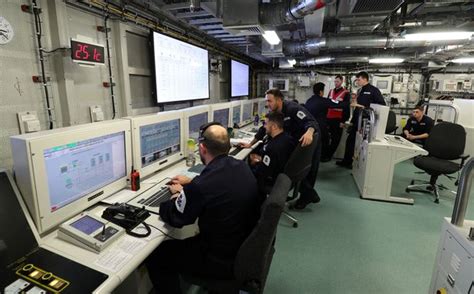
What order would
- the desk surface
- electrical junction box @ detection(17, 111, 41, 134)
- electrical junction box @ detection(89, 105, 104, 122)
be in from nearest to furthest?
the desk surface
electrical junction box @ detection(17, 111, 41, 134)
electrical junction box @ detection(89, 105, 104, 122)

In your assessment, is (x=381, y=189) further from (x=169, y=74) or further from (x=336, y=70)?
(x=336, y=70)

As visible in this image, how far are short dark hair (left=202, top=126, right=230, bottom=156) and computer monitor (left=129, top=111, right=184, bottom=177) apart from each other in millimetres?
599

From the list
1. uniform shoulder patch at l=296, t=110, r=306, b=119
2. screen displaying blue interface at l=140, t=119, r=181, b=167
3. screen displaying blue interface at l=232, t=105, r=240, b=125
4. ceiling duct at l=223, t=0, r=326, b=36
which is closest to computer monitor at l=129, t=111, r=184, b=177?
screen displaying blue interface at l=140, t=119, r=181, b=167

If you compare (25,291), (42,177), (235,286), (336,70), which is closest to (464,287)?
(235,286)

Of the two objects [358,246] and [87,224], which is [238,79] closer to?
[358,246]

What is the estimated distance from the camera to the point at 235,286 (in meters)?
1.27

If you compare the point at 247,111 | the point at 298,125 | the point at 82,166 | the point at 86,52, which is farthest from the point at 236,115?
the point at 82,166

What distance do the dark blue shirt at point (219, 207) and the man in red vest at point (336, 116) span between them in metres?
3.90

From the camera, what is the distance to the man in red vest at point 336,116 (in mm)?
4902

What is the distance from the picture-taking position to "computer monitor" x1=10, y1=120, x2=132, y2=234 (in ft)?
3.63

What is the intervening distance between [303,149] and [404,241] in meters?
1.36

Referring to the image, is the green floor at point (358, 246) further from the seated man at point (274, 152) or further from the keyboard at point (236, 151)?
the keyboard at point (236, 151)

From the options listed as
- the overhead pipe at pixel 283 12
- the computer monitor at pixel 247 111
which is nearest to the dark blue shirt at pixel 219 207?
the overhead pipe at pixel 283 12

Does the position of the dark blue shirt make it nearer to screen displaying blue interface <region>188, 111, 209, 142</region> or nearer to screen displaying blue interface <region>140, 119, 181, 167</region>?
screen displaying blue interface <region>140, 119, 181, 167</region>
